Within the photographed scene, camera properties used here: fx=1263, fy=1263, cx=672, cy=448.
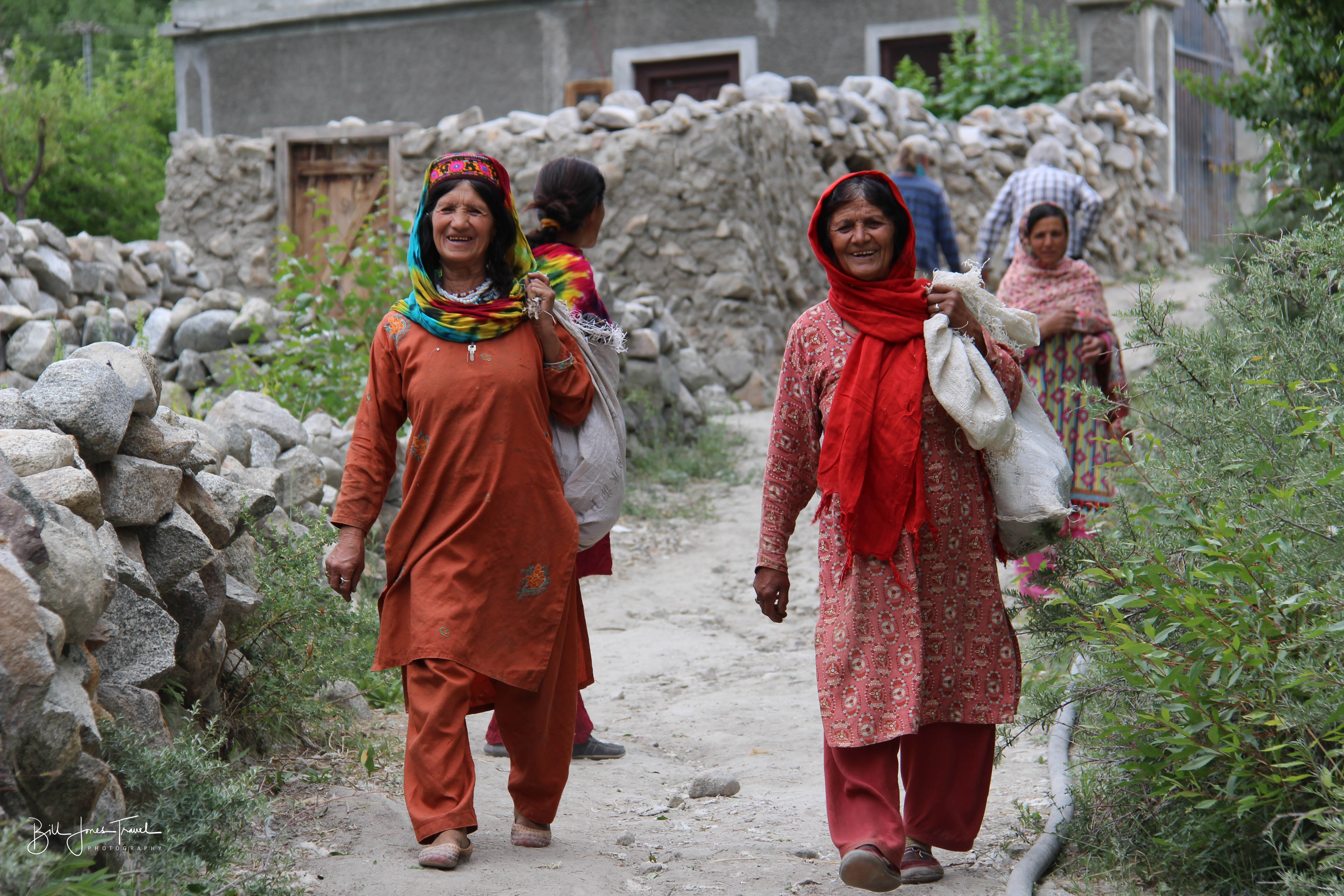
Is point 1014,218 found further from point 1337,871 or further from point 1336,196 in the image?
point 1337,871

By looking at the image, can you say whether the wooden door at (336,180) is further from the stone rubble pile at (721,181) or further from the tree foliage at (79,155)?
the tree foliage at (79,155)

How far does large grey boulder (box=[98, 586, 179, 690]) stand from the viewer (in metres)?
2.82

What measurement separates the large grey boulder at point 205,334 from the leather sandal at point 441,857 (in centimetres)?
628

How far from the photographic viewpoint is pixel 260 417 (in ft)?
16.8

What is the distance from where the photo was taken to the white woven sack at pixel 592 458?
3230mm

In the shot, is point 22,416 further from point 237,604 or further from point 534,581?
point 534,581

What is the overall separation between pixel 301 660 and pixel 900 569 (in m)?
1.91

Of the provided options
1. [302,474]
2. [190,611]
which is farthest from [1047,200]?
[190,611]

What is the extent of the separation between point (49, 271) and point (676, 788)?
6.04 m

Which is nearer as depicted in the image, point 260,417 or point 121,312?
point 260,417

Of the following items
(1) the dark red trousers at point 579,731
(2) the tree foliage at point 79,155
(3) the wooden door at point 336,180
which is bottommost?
(1) the dark red trousers at point 579,731

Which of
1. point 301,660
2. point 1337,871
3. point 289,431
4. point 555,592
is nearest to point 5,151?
point 289,431
